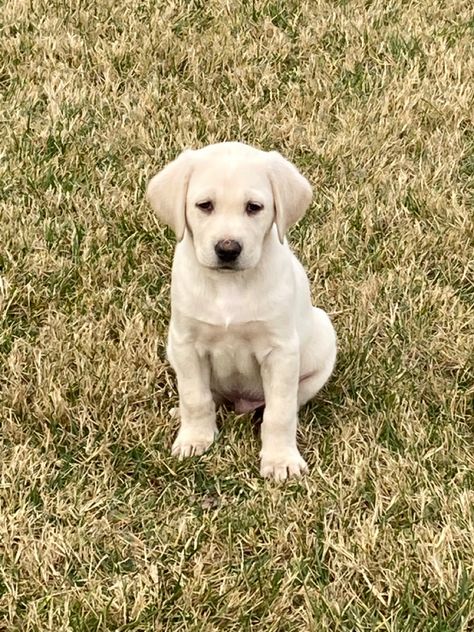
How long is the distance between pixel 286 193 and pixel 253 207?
0.13m

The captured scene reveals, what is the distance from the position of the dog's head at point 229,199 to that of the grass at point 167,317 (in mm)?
857

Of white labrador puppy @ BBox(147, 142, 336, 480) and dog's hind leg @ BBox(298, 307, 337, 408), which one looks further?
dog's hind leg @ BBox(298, 307, 337, 408)

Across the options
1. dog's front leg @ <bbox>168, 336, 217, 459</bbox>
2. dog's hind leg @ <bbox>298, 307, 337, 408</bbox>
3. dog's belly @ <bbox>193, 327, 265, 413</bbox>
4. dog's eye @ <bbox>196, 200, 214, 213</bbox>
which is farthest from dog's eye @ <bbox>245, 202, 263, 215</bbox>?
dog's hind leg @ <bbox>298, 307, 337, 408</bbox>

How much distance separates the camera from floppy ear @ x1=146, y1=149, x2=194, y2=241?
2.99m

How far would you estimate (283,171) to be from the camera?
301 cm

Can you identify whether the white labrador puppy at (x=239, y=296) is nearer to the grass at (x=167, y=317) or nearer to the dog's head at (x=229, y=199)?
the dog's head at (x=229, y=199)

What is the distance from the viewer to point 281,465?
3.29m

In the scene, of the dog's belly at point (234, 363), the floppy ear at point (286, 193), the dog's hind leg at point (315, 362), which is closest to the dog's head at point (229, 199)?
the floppy ear at point (286, 193)

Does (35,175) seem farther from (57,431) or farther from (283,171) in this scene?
(283,171)

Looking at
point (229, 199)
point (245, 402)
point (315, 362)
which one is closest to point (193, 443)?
point (245, 402)

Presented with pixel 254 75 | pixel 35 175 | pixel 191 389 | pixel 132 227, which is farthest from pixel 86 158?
pixel 191 389

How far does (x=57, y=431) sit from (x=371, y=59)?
155 inches

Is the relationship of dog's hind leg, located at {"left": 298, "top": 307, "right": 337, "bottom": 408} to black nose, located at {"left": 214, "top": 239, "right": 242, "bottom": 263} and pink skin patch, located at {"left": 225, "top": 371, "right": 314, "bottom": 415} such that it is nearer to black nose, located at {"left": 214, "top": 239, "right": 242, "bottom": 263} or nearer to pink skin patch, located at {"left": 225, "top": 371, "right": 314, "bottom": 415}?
pink skin patch, located at {"left": 225, "top": 371, "right": 314, "bottom": 415}

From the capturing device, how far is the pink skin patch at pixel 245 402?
11.7ft
